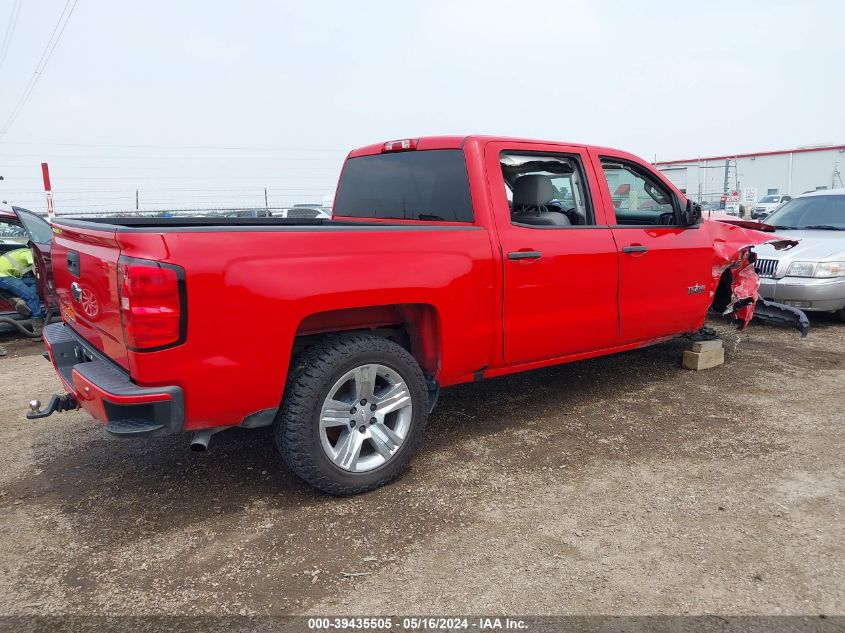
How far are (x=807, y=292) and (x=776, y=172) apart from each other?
3514 centimetres

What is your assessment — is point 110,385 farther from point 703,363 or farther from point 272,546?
point 703,363

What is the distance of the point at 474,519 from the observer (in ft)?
Answer: 9.78

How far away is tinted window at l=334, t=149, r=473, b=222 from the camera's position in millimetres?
3762

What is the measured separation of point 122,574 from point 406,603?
1.21 m

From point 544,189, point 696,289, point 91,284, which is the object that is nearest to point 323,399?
point 91,284

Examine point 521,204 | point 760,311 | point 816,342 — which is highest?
point 521,204

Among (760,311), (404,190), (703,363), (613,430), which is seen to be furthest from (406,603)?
(760,311)

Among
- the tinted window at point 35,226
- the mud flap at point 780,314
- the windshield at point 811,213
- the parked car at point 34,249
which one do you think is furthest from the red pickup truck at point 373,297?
the windshield at point 811,213

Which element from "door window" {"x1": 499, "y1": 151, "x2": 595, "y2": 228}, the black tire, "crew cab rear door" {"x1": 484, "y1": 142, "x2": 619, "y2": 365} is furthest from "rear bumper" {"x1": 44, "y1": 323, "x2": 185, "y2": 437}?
"door window" {"x1": 499, "y1": 151, "x2": 595, "y2": 228}

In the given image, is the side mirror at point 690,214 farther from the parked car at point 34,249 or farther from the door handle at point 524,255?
the parked car at point 34,249

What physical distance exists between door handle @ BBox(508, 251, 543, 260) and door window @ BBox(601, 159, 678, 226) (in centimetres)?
107

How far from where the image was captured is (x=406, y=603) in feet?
7.82

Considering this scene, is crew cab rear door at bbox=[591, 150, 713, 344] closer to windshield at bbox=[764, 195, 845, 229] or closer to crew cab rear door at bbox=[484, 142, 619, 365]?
crew cab rear door at bbox=[484, 142, 619, 365]

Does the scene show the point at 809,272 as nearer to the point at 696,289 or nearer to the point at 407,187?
the point at 696,289
